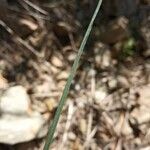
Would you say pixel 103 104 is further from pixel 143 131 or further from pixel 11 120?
pixel 11 120

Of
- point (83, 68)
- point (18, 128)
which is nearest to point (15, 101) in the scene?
point (18, 128)

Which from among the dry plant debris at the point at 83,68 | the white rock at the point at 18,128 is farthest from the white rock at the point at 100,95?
the white rock at the point at 18,128

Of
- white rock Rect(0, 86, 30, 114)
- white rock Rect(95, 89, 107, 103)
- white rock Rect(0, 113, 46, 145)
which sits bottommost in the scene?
white rock Rect(95, 89, 107, 103)

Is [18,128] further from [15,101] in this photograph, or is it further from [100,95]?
[100,95]

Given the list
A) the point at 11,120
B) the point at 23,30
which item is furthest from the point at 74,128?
the point at 23,30

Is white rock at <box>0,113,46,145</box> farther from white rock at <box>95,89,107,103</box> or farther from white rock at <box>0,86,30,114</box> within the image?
white rock at <box>95,89,107,103</box>

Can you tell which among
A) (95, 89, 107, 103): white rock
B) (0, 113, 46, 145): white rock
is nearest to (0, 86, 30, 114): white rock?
(0, 113, 46, 145): white rock

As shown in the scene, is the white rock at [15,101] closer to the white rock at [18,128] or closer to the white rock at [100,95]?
the white rock at [18,128]
